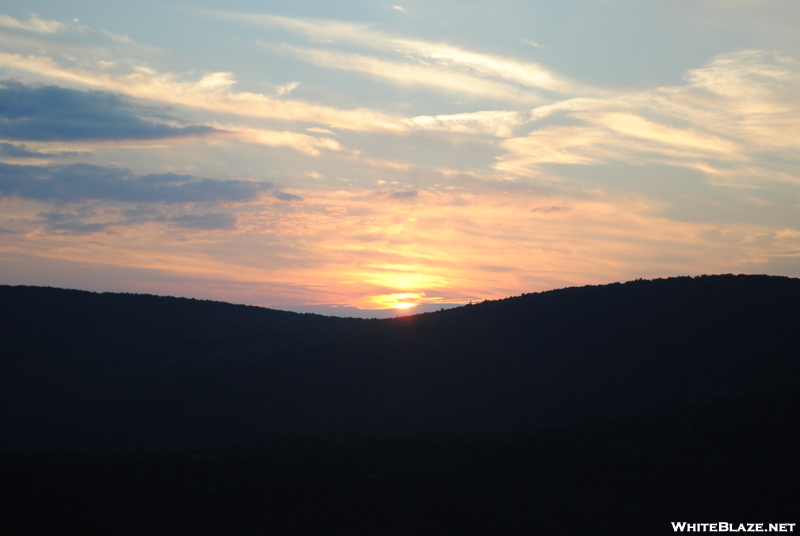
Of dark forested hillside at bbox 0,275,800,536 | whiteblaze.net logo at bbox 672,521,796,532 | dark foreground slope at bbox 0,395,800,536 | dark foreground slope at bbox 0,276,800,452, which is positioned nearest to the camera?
Result: whiteblaze.net logo at bbox 672,521,796,532

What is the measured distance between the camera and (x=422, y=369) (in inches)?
1543

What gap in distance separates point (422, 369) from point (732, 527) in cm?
2502

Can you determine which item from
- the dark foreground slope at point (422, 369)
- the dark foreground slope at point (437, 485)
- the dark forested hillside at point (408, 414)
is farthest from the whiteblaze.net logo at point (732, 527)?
the dark foreground slope at point (422, 369)

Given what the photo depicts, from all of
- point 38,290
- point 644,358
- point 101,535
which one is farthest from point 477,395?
point 38,290

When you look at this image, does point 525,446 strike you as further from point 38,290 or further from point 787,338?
point 38,290

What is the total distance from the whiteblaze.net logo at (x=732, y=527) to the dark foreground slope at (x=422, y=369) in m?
14.6

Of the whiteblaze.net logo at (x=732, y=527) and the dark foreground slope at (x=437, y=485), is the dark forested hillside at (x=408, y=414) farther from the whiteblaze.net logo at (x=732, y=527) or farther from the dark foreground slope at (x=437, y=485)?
the whiteblaze.net logo at (x=732, y=527)

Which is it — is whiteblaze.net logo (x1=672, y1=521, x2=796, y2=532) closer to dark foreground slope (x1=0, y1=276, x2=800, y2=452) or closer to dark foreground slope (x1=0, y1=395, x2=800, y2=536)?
dark foreground slope (x1=0, y1=395, x2=800, y2=536)

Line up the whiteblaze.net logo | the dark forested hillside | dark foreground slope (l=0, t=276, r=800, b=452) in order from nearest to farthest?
the whiteblaze.net logo → the dark forested hillside → dark foreground slope (l=0, t=276, r=800, b=452)

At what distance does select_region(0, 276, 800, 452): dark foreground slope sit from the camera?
32281 mm

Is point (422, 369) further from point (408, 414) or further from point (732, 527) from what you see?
point (732, 527)

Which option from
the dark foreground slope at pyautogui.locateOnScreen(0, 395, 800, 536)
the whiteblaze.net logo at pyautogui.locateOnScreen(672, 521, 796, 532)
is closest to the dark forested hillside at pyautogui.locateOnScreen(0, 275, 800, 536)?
the dark foreground slope at pyautogui.locateOnScreen(0, 395, 800, 536)

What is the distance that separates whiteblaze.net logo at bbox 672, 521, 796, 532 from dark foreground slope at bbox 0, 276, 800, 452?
47.9ft

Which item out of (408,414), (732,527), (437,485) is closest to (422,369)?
(408,414)
